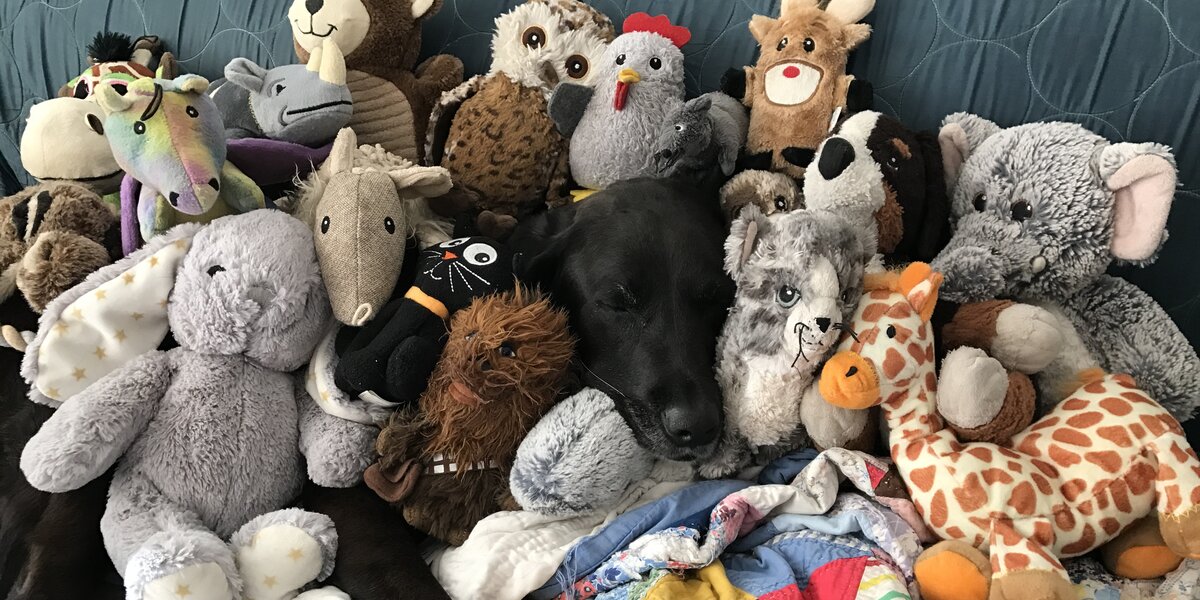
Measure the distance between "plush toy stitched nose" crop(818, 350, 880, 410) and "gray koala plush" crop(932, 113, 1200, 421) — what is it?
249 mm

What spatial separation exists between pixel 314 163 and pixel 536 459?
656 mm

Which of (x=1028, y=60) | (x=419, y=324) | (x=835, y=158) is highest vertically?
(x=1028, y=60)

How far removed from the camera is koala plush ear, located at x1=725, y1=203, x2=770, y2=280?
38.8 inches

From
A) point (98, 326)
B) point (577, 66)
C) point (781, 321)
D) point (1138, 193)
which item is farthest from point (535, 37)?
point (1138, 193)

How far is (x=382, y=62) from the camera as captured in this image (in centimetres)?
142

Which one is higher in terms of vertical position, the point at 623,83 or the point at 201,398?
the point at 623,83

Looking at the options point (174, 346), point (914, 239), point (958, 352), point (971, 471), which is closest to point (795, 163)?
point (914, 239)

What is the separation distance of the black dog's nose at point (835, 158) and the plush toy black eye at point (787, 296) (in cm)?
19

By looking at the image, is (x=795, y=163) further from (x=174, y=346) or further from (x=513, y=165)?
(x=174, y=346)

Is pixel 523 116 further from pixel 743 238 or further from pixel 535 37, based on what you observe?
pixel 743 238

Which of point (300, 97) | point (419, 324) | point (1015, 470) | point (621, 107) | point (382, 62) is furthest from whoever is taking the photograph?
point (382, 62)

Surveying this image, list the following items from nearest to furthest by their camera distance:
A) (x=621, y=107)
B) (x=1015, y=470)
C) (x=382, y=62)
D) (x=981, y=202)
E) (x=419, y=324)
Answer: (x=1015, y=470) → (x=419, y=324) → (x=981, y=202) → (x=621, y=107) → (x=382, y=62)

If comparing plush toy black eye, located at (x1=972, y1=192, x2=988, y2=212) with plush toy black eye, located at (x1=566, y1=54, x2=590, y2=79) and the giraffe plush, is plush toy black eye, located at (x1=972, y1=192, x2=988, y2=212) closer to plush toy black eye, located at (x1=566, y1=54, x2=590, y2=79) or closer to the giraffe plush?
the giraffe plush

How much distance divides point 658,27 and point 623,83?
22cm
